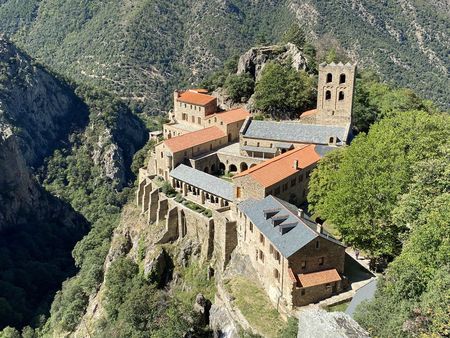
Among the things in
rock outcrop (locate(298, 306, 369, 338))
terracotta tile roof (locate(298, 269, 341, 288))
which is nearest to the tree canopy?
terracotta tile roof (locate(298, 269, 341, 288))

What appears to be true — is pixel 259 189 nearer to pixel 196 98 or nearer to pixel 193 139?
pixel 193 139

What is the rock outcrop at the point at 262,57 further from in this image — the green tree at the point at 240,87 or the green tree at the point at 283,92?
the green tree at the point at 283,92

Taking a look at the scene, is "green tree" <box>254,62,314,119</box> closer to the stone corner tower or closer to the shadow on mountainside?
the stone corner tower

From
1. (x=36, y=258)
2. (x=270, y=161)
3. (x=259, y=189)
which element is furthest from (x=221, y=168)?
(x=36, y=258)

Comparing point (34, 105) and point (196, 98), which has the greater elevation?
point (196, 98)

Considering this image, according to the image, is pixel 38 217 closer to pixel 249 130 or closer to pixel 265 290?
pixel 249 130

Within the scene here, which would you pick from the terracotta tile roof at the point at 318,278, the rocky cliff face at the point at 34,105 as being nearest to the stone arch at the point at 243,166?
the terracotta tile roof at the point at 318,278
